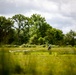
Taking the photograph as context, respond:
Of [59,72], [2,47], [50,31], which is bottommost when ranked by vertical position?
[59,72]

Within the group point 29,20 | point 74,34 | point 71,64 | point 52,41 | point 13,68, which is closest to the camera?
point 13,68

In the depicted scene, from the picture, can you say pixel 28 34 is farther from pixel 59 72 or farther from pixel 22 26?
pixel 59 72

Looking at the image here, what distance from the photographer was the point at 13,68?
4316mm


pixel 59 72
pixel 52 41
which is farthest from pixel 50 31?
pixel 59 72

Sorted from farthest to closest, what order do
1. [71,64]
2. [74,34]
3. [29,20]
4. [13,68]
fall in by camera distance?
[74,34] → [29,20] → [71,64] → [13,68]

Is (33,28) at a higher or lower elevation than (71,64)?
higher

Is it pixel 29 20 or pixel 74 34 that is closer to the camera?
pixel 29 20

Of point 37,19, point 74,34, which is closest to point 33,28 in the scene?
point 37,19

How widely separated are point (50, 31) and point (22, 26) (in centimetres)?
1008

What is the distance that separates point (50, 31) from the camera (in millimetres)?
84438

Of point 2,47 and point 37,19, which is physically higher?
point 37,19

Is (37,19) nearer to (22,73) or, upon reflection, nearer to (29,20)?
(29,20)

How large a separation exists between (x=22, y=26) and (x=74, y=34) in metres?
19.6

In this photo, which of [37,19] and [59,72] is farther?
[37,19]
